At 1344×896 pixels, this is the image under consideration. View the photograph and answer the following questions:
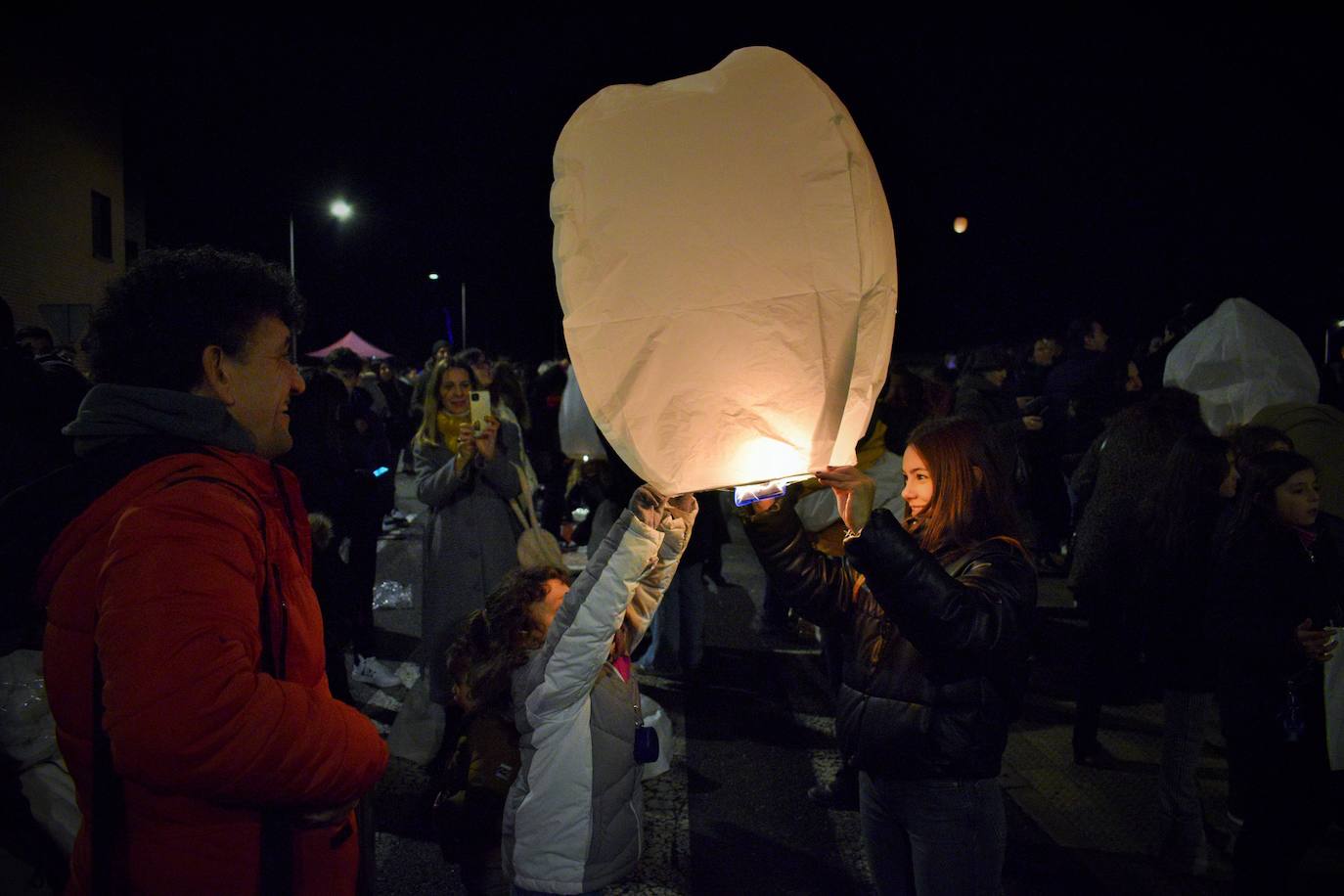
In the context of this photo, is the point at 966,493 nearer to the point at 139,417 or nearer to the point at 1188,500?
the point at 1188,500

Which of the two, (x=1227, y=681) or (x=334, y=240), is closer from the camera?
(x=1227, y=681)

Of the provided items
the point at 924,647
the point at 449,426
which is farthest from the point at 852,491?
the point at 449,426

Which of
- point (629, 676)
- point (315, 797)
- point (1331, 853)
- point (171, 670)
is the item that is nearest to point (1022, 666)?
point (629, 676)

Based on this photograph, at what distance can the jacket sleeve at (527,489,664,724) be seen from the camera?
222 cm

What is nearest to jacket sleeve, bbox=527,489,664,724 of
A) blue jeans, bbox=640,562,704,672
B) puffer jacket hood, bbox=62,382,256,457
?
puffer jacket hood, bbox=62,382,256,457

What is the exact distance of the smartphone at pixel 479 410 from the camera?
4.21m

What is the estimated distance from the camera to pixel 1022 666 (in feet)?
7.80

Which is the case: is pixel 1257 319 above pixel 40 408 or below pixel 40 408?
above

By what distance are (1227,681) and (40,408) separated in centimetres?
453

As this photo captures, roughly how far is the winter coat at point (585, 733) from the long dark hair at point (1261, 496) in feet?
7.77

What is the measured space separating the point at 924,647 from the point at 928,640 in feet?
0.08

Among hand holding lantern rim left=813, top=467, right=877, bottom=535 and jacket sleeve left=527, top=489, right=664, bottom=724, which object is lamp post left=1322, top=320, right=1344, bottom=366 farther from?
jacket sleeve left=527, top=489, right=664, bottom=724

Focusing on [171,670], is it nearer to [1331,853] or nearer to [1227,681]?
[1227,681]

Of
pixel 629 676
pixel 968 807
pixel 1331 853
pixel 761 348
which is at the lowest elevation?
pixel 1331 853
